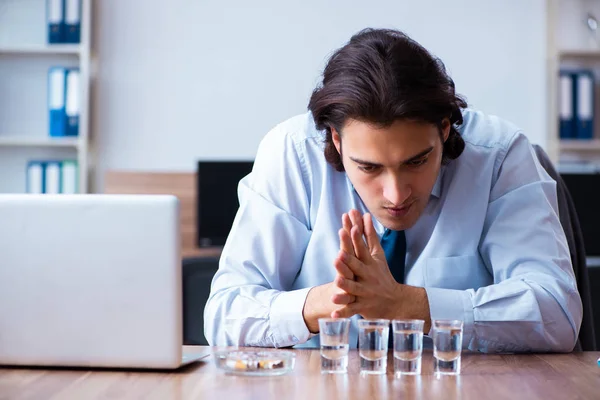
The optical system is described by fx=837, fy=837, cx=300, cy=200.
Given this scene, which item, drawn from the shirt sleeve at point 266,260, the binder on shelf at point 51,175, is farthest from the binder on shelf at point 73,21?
the shirt sleeve at point 266,260

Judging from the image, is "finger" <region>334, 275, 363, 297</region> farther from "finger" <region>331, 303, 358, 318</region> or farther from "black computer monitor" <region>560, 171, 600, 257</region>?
"black computer monitor" <region>560, 171, 600, 257</region>

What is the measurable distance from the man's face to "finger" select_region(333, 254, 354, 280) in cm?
23

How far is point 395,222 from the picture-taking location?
1.67 meters

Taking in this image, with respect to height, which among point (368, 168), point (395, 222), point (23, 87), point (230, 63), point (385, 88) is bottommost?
point (395, 222)

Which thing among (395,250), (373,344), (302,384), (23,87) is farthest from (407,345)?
(23,87)

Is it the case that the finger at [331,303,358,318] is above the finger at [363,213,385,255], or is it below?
below

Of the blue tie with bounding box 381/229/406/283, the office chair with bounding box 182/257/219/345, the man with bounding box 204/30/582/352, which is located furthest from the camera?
the office chair with bounding box 182/257/219/345

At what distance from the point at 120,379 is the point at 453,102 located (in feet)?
2.93

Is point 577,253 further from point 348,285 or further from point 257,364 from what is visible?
point 257,364

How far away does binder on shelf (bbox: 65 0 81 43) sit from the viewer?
175 inches

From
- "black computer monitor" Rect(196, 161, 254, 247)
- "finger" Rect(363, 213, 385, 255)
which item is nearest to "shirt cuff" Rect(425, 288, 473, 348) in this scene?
"finger" Rect(363, 213, 385, 255)

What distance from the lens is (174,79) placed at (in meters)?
4.63

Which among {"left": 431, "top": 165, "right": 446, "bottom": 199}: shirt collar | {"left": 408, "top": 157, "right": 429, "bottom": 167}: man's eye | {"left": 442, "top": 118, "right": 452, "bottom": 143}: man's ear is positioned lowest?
{"left": 431, "top": 165, "right": 446, "bottom": 199}: shirt collar

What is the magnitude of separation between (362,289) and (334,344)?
0.25 metres
